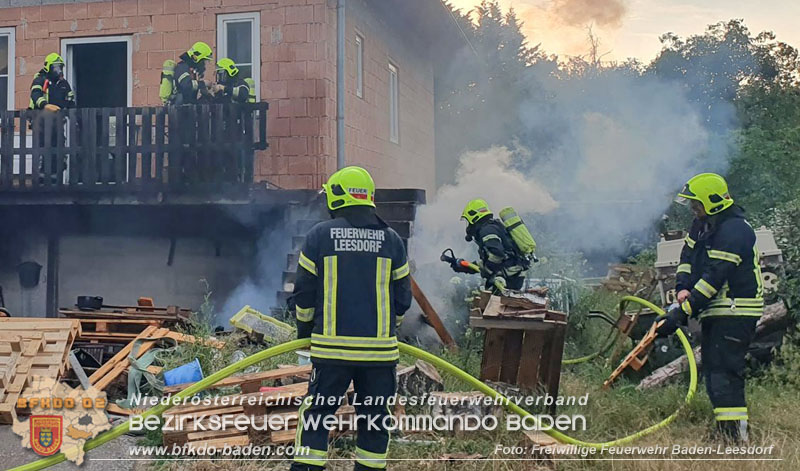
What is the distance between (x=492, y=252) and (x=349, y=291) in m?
3.74

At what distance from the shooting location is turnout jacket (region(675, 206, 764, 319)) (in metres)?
4.92

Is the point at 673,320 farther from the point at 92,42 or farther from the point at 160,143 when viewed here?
the point at 92,42

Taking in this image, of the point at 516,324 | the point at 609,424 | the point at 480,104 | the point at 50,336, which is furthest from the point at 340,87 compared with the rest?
the point at 480,104

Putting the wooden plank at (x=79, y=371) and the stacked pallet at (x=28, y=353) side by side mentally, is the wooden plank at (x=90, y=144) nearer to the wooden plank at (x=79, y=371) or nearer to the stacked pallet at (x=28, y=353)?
the stacked pallet at (x=28, y=353)

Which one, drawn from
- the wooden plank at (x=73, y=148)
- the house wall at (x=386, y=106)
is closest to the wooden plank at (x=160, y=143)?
the wooden plank at (x=73, y=148)

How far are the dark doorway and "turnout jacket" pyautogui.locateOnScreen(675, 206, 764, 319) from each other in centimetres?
981

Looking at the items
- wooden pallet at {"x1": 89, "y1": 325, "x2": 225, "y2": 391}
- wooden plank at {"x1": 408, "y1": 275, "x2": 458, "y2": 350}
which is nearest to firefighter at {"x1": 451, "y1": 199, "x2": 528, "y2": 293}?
wooden plank at {"x1": 408, "y1": 275, "x2": 458, "y2": 350}

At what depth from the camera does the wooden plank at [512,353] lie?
545cm

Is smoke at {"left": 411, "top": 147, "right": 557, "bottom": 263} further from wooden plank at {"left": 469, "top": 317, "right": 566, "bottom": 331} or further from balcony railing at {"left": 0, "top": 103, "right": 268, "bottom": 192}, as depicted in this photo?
wooden plank at {"left": 469, "top": 317, "right": 566, "bottom": 331}

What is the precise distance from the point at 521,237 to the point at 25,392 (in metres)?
4.99

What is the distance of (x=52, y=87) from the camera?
909cm

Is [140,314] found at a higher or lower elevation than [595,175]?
lower

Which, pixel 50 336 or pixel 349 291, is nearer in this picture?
pixel 349 291

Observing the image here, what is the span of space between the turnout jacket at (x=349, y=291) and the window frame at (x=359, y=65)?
7.12 m
